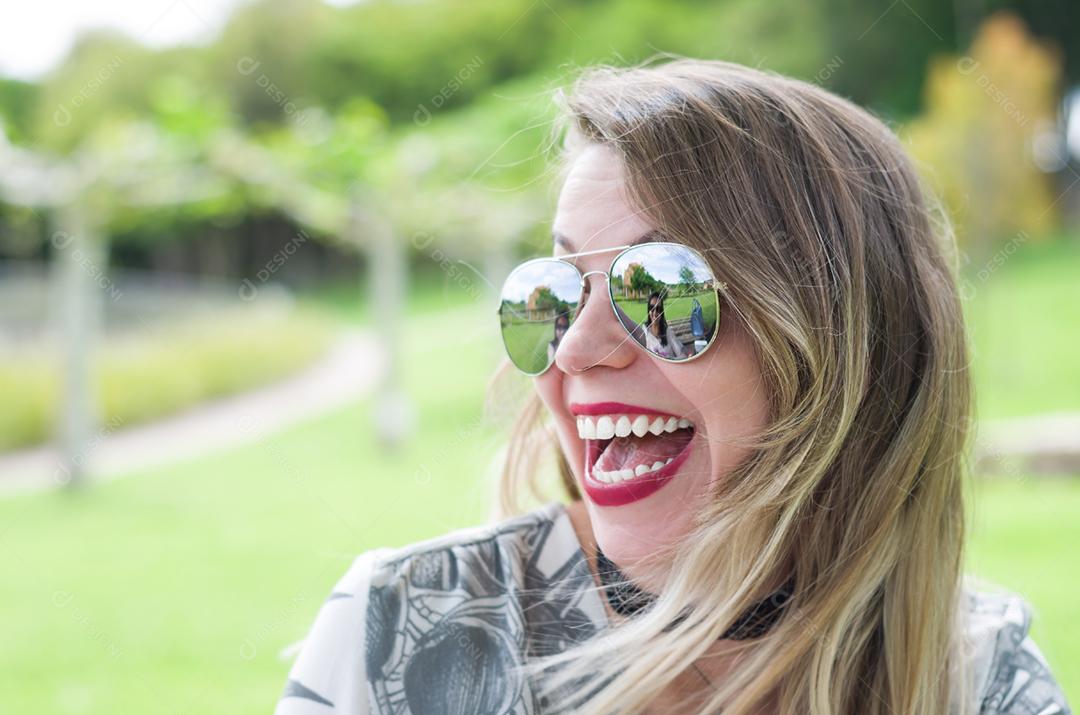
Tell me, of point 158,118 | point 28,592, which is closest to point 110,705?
point 28,592

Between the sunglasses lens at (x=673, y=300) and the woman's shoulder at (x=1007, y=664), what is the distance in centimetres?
62

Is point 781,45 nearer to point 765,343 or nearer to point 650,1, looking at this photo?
point 650,1

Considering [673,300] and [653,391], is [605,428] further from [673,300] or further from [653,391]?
[673,300]

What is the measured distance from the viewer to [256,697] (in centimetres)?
392

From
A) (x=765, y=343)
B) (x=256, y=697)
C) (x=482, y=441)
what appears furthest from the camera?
(x=256, y=697)

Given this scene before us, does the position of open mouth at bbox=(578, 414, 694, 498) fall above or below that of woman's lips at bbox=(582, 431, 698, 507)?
above

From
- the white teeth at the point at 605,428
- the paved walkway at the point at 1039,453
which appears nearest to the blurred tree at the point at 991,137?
the paved walkway at the point at 1039,453

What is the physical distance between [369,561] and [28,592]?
5097mm

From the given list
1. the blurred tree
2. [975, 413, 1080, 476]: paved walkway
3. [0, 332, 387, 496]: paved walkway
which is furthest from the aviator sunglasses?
the blurred tree

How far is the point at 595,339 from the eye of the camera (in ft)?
4.11

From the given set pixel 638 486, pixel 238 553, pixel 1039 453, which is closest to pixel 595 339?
pixel 638 486

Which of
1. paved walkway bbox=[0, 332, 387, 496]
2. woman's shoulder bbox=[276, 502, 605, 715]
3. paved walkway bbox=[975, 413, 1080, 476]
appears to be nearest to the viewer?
woman's shoulder bbox=[276, 502, 605, 715]

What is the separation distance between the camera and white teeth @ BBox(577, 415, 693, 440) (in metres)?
1.24

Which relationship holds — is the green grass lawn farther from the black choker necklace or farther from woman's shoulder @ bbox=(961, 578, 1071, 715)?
the black choker necklace
